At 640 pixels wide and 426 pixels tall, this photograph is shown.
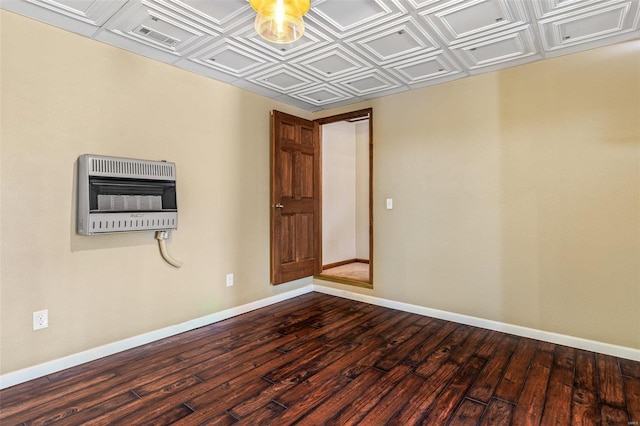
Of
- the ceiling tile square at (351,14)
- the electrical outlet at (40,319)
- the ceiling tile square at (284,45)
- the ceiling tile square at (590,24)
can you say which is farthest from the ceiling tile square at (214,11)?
the electrical outlet at (40,319)

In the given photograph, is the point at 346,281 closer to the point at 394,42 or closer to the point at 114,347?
the point at 114,347

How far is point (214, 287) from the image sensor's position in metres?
3.39

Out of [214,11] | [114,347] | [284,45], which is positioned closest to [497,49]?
[284,45]

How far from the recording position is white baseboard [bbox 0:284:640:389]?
230 centimetres

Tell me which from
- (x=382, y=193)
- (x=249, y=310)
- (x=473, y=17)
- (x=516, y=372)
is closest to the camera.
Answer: (x=473, y=17)

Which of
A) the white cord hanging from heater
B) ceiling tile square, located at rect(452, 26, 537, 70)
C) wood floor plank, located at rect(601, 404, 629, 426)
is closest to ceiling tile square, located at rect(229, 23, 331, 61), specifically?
ceiling tile square, located at rect(452, 26, 537, 70)

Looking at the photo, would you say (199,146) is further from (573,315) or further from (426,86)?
(573,315)

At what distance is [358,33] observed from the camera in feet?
7.98

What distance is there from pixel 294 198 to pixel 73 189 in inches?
88.4

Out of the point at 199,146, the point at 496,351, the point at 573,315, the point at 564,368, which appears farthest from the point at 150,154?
the point at 573,315

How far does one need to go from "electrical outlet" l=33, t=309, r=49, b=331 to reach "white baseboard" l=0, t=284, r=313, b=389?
264mm

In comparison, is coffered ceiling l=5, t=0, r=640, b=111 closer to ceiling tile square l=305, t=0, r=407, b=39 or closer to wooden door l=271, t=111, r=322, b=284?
ceiling tile square l=305, t=0, r=407, b=39

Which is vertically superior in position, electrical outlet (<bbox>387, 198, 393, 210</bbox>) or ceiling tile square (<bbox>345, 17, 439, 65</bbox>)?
ceiling tile square (<bbox>345, 17, 439, 65</bbox>)

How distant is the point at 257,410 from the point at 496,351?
1.95m
